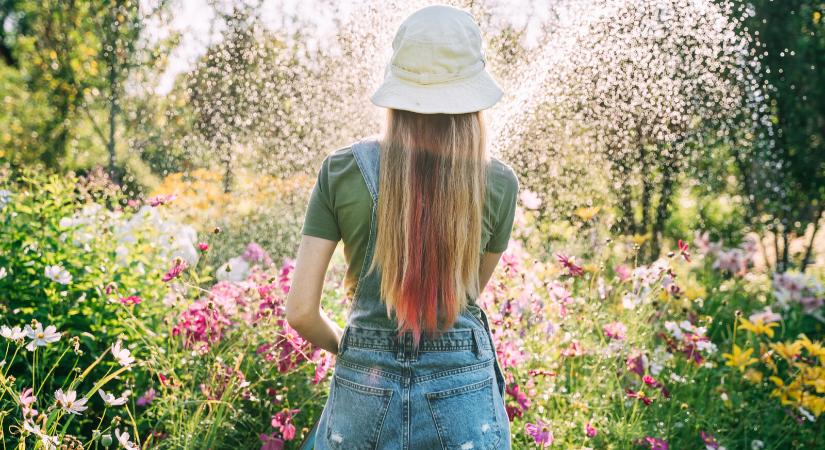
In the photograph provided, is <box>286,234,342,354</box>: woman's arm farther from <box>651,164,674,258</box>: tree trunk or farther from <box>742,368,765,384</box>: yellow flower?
<box>651,164,674,258</box>: tree trunk

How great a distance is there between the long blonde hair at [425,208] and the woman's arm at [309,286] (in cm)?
11

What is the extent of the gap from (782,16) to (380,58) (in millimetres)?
2473

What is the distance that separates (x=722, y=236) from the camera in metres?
4.82

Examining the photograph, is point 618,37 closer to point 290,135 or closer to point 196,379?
point 290,135

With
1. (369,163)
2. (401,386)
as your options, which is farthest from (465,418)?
(369,163)

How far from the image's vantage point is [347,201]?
4.07 feet

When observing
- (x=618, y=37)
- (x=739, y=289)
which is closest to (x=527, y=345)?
(x=739, y=289)

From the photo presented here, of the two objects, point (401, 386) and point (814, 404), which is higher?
point (401, 386)

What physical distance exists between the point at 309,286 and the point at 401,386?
0.25 metres

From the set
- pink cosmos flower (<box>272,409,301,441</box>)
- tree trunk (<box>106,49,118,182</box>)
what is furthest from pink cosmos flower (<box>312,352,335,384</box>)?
tree trunk (<box>106,49,118,182</box>)

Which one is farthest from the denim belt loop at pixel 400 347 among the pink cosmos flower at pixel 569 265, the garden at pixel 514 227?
the pink cosmos flower at pixel 569 265

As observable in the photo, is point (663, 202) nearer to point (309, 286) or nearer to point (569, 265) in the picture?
point (569, 265)

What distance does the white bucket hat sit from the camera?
1.22m

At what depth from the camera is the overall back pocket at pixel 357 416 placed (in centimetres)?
122
